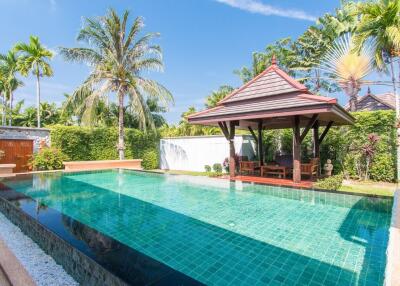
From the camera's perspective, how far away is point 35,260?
3834 millimetres

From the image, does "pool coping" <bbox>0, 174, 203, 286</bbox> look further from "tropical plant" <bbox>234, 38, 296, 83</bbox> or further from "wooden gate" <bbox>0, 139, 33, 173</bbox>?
"tropical plant" <bbox>234, 38, 296, 83</bbox>

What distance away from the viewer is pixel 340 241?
4.34 metres

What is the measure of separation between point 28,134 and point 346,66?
24.7 m

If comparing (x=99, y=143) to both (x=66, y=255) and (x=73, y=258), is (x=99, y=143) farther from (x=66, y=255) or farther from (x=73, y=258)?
(x=73, y=258)

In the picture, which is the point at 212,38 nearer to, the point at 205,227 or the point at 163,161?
the point at 163,161

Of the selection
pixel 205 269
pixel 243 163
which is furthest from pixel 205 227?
pixel 243 163

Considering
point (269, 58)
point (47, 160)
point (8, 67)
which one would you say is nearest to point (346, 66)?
point (269, 58)

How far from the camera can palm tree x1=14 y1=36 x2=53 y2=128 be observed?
66.8 ft

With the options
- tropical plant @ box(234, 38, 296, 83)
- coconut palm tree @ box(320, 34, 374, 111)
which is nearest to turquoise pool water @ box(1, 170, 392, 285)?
coconut palm tree @ box(320, 34, 374, 111)

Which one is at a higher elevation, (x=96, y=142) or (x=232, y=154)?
(x=96, y=142)

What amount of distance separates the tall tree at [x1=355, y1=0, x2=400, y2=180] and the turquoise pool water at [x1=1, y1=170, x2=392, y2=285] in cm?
703

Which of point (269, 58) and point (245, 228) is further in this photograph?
point (269, 58)

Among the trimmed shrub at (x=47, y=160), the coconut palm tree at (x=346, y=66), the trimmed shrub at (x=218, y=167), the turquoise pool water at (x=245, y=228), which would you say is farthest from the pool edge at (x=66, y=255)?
the coconut palm tree at (x=346, y=66)

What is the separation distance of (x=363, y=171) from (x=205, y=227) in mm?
10762
